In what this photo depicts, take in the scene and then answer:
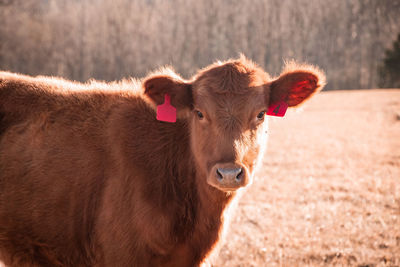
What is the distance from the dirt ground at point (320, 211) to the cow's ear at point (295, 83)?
0.34m

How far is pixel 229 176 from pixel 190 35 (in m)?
56.8

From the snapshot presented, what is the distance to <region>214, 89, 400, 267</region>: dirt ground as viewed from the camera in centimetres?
440

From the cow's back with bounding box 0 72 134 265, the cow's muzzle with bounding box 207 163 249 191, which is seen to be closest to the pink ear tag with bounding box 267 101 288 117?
the cow's muzzle with bounding box 207 163 249 191

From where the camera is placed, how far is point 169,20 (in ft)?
188

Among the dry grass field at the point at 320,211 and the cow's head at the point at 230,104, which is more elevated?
the cow's head at the point at 230,104

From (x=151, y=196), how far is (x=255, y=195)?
173 inches

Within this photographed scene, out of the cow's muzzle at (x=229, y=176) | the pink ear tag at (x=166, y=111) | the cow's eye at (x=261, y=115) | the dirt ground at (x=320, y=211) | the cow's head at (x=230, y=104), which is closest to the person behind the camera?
the cow's muzzle at (x=229, y=176)

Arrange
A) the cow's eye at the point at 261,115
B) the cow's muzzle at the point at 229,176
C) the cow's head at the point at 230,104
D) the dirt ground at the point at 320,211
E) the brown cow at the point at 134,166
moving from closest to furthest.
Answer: the cow's muzzle at the point at 229,176, the cow's head at the point at 230,104, the brown cow at the point at 134,166, the cow's eye at the point at 261,115, the dirt ground at the point at 320,211

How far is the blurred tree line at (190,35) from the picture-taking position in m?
45.9

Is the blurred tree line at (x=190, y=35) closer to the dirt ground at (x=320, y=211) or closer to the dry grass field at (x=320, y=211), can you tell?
the dry grass field at (x=320, y=211)

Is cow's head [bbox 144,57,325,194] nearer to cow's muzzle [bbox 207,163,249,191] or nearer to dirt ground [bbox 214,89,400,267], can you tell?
cow's muzzle [bbox 207,163,249,191]

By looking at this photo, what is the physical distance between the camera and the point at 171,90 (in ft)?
10.1

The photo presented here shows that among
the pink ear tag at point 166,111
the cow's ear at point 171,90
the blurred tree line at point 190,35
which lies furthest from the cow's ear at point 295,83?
the blurred tree line at point 190,35

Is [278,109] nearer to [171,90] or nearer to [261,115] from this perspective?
[261,115]
